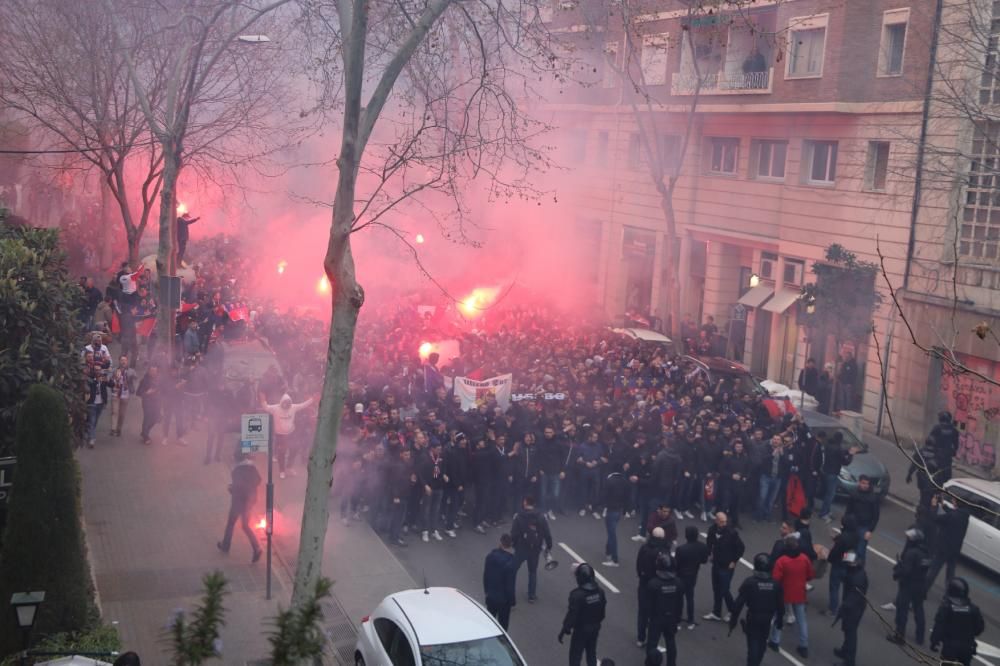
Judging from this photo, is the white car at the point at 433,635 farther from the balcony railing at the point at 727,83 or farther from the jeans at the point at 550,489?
the balcony railing at the point at 727,83

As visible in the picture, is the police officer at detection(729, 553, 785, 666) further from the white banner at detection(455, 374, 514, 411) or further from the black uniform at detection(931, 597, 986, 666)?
the white banner at detection(455, 374, 514, 411)

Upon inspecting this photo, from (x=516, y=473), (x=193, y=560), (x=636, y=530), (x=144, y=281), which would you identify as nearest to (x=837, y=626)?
(x=636, y=530)

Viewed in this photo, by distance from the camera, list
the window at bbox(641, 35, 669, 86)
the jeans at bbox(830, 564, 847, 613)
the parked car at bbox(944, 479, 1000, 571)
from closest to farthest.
→ the jeans at bbox(830, 564, 847, 613), the parked car at bbox(944, 479, 1000, 571), the window at bbox(641, 35, 669, 86)

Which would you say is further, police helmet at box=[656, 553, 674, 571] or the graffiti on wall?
the graffiti on wall

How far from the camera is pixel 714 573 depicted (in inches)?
460

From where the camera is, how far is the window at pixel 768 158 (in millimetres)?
27281

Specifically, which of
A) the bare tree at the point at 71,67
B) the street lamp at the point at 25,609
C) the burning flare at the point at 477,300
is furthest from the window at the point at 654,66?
the street lamp at the point at 25,609

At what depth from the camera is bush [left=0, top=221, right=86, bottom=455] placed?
10062mm

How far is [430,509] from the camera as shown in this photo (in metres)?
14.0

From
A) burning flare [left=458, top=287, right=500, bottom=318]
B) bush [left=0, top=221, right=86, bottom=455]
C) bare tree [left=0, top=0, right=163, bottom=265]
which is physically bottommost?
burning flare [left=458, top=287, right=500, bottom=318]

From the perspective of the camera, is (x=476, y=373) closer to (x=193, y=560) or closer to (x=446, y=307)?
(x=446, y=307)

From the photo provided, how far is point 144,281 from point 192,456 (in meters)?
9.51

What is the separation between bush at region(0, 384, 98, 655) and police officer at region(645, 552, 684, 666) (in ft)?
17.2

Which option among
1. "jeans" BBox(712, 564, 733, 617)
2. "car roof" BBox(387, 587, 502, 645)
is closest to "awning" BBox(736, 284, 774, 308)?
"jeans" BBox(712, 564, 733, 617)
